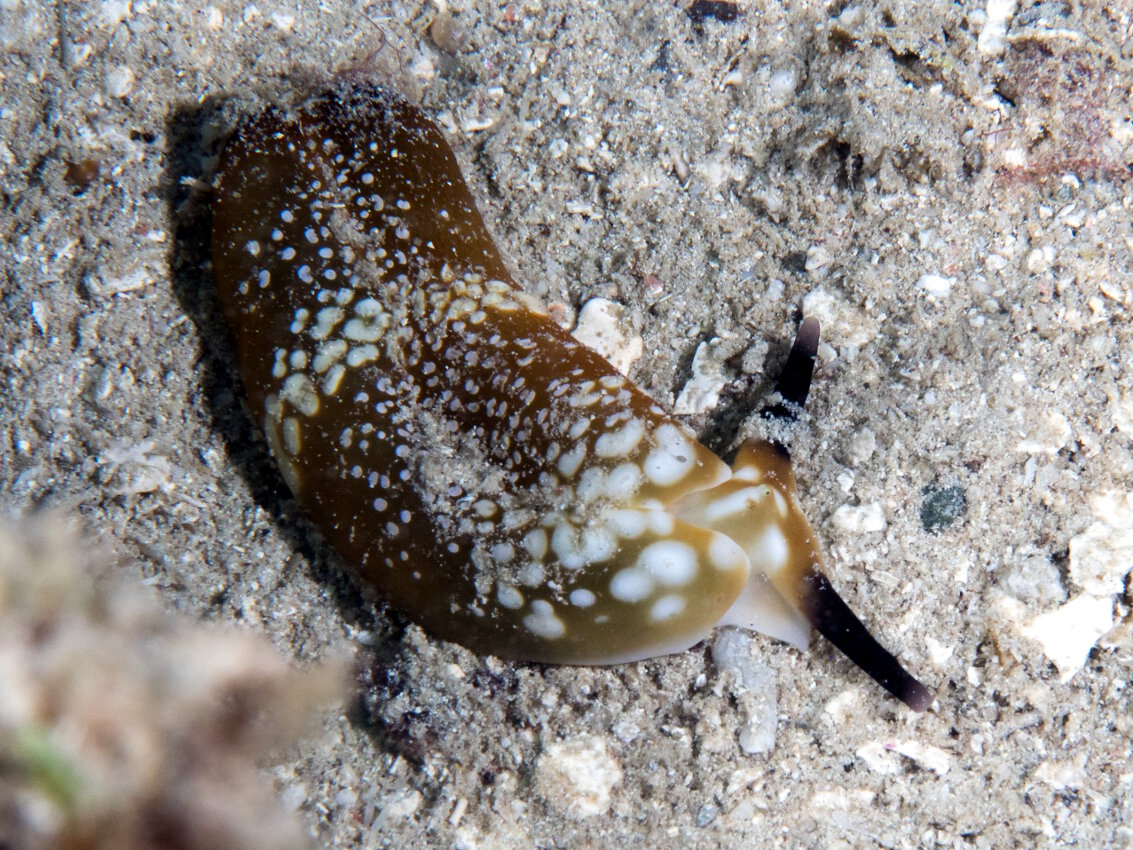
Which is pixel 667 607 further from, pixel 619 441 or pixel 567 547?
pixel 619 441

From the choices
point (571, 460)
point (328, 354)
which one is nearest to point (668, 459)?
point (571, 460)

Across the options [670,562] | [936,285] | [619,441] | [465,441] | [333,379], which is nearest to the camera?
[670,562]

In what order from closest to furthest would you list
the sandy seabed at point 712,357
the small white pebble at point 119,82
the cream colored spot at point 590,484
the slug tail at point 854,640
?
the slug tail at point 854,640 → the cream colored spot at point 590,484 → the sandy seabed at point 712,357 → the small white pebble at point 119,82

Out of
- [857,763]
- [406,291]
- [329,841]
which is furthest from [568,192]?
[329,841]

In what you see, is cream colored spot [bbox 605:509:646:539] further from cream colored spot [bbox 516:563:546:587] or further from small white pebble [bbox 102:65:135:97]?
small white pebble [bbox 102:65:135:97]

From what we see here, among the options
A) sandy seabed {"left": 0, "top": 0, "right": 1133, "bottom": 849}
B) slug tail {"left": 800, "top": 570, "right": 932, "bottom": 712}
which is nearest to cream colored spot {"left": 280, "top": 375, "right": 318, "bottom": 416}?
sandy seabed {"left": 0, "top": 0, "right": 1133, "bottom": 849}

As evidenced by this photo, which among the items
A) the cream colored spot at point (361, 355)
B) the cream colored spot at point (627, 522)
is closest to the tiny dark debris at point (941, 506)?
the cream colored spot at point (627, 522)

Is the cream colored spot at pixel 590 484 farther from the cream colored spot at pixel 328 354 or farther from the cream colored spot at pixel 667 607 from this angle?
the cream colored spot at pixel 328 354

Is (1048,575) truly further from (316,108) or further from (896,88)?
(316,108)
